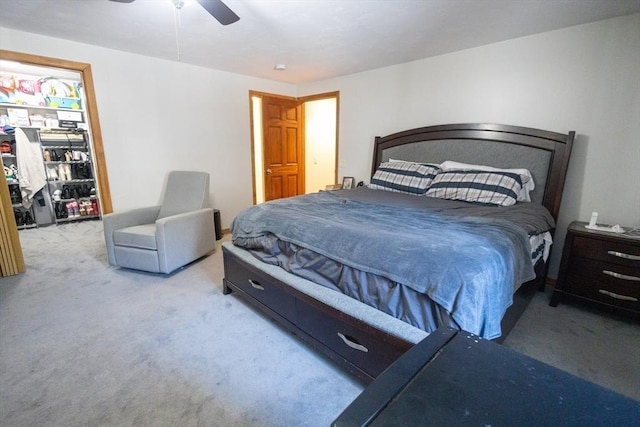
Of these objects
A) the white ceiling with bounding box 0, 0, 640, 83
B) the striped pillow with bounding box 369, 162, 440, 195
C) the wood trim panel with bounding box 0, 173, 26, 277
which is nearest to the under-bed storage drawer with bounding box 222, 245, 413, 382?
the striped pillow with bounding box 369, 162, 440, 195

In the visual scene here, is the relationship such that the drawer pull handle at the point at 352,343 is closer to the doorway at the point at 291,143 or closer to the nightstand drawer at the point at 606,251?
the nightstand drawer at the point at 606,251

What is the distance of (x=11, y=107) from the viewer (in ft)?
14.6

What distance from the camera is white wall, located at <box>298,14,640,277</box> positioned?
227cm

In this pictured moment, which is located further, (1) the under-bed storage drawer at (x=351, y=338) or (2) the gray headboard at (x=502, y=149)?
(2) the gray headboard at (x=502, y=149)

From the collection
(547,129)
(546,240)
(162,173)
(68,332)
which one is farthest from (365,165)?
(68,332)

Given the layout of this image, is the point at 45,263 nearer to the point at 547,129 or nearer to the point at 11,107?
the point at 11,107

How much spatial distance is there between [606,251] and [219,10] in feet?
10.2

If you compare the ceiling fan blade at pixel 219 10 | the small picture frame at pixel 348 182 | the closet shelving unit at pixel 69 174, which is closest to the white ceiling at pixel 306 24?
the ceiling fan blade at pixel 219 10

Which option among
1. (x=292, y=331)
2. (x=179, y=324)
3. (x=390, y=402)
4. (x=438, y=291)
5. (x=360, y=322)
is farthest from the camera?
(x=179, y=324)

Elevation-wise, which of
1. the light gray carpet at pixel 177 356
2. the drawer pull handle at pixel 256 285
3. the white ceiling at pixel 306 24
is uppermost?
the white ceiling at pixel 306 24

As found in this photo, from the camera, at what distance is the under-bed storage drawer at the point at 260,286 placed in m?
1.92

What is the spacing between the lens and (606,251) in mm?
2094

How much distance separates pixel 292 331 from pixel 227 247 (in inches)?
35.0

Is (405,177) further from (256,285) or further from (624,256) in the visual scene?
(256,285)
